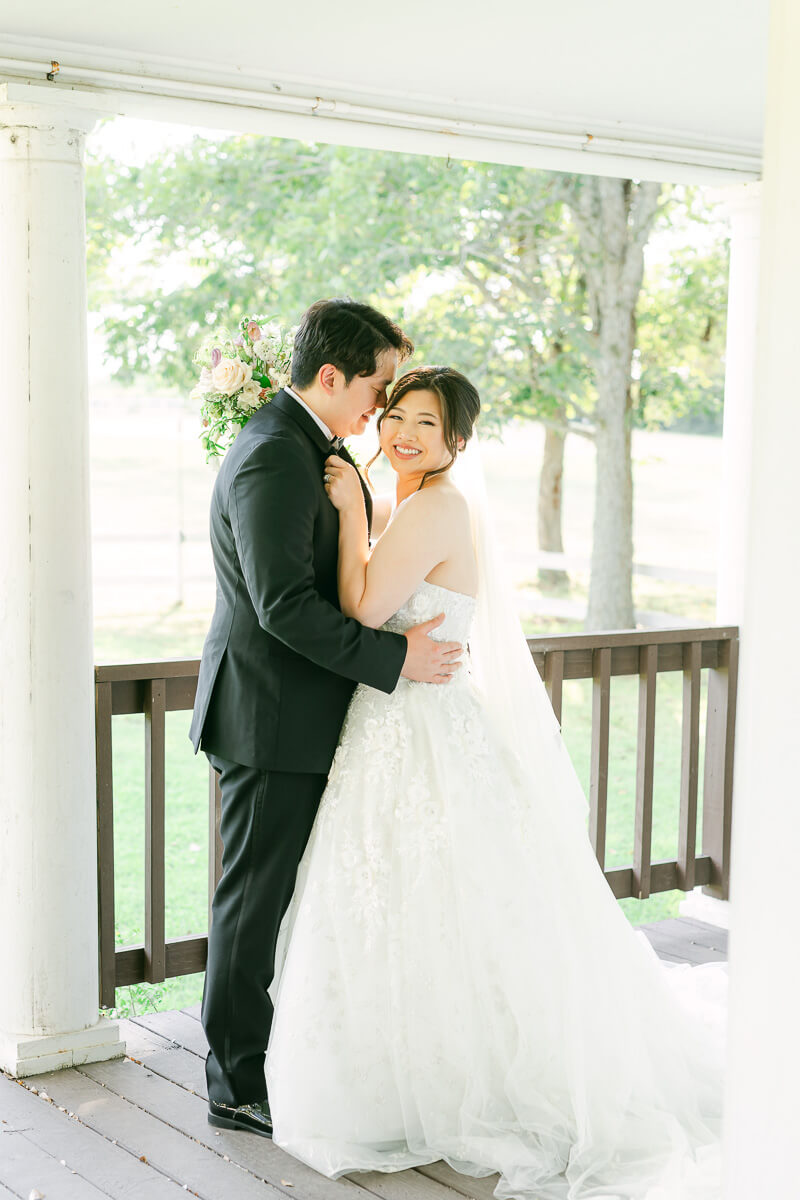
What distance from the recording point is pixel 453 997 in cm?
285

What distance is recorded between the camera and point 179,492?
52.5 ft

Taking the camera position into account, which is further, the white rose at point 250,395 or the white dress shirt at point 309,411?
the white rose at point 250,395

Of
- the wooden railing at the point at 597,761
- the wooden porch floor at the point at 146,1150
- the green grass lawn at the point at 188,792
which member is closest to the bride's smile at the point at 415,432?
the wooden railing at the point at 597,761

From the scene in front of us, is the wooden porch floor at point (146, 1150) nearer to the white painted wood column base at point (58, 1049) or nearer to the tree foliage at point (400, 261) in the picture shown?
the white painted wood column base at point (58, 1049)

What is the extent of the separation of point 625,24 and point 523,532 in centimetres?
1358

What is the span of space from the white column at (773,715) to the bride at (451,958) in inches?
53.8

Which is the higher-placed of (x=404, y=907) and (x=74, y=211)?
(x=74, y=211)

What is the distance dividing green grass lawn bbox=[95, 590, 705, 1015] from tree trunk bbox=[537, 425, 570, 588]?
0.98 m

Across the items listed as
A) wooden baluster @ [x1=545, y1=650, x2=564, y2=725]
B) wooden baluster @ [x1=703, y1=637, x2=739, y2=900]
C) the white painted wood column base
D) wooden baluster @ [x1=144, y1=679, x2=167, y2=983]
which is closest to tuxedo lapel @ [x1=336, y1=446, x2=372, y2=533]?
wooden baluster @ [x1=144, y1=679, x2=167, y2=983]

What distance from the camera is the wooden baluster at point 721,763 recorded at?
4.59 metres

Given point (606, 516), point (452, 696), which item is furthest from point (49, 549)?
point (606, 516)

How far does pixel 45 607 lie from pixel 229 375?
81 cm

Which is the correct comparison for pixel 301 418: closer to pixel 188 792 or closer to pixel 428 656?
pixel 428 656

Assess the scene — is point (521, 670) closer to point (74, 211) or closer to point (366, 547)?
point (366, 547)
